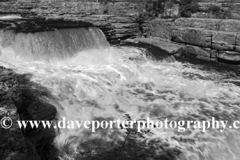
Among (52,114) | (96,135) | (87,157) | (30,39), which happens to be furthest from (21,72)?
(87,157)

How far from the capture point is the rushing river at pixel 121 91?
11.4 feet

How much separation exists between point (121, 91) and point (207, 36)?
4.96 meters

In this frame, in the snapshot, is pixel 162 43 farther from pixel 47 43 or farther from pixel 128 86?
pixel 47 43

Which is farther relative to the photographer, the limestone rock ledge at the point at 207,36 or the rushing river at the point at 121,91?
the limestone rock ledge at the point at 207,36

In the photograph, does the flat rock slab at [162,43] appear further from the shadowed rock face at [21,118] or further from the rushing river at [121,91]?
the shadowed rock face at [21,118]

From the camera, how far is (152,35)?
10.3m

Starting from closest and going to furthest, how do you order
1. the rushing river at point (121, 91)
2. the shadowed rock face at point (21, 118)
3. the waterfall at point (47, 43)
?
the shadowed rock face at point (21, 118)
the rushing river at point (121, 91)
the waterfall at point (47, 43)

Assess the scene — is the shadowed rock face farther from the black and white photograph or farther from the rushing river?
the rushing river

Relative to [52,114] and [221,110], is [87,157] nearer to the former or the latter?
[52,114]

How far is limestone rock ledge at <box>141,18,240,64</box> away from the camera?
7.84m

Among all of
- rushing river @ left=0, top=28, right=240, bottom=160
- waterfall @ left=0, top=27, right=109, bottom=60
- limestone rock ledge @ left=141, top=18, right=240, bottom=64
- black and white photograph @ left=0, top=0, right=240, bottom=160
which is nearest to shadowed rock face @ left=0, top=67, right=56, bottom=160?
black and white photograph @ left=0, top=0, right=240, bottom=160

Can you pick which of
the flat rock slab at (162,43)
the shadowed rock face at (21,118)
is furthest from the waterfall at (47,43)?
the flat rock slab at (162,43)

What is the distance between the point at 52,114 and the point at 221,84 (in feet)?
16.5

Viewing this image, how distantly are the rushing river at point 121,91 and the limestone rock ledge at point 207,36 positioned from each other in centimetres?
93
